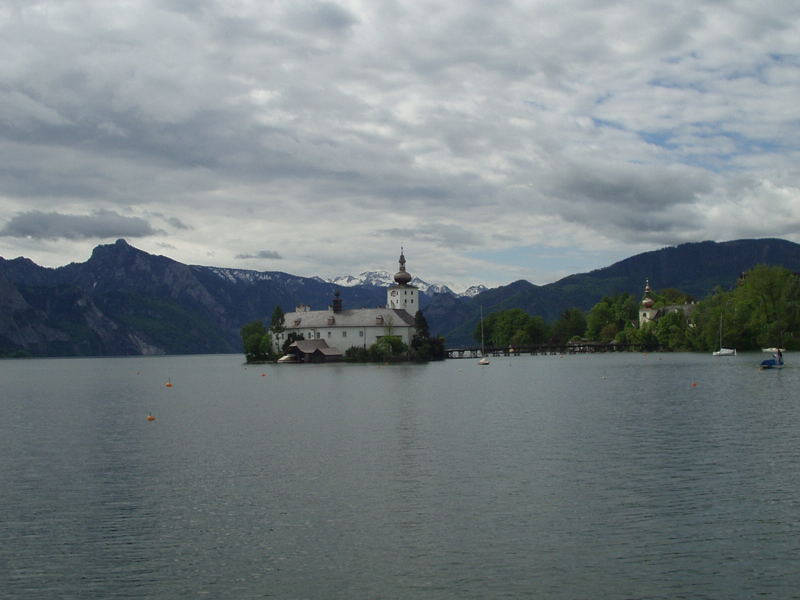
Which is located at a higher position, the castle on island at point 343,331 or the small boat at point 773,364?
the castle on island at point 343,331

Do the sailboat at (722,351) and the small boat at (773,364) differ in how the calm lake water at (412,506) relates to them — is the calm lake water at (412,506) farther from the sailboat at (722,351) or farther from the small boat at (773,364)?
the sailboat at (722,351)

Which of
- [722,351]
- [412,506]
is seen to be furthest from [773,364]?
[412,506]

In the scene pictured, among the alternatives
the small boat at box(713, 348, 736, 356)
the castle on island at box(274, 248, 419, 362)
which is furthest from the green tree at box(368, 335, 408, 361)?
the small boat at box(713, 348, 736, 356)

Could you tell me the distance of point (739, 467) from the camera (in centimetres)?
3569

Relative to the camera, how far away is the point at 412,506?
1174 inches

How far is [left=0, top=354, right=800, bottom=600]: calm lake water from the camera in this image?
21.9 meters

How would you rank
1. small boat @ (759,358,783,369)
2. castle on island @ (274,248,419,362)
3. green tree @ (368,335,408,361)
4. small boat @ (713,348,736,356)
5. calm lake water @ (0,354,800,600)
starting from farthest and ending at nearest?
castle on island @ (274,248,419,362) → green tree @ (368,335,408,361) → small boat @ (713,348,736,356) → small boat @ (759,358,783,369) → calm lake water @ (0,354,800,600)

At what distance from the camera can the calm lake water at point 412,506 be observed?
2194cm

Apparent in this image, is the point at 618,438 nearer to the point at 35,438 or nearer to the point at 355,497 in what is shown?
the point at 355,497

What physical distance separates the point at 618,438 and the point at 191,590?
2940 cm

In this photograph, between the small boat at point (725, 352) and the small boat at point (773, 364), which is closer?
the small boat at point (773, 364)

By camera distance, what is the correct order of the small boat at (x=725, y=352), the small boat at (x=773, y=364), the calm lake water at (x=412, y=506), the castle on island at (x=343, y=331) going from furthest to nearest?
the castle on island at (x=343, y=331) < the small boat at (x=725, y=352) < the small boat at (x=773, y=364) < the calm lake water at (x=412, y=506)

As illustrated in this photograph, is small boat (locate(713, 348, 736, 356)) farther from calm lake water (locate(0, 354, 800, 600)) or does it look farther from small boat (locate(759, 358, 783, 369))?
calm lake water (locate(0, 354, 800, 600))

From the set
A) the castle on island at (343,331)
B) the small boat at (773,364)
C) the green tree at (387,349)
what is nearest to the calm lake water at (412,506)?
the small boat at (773,364)
